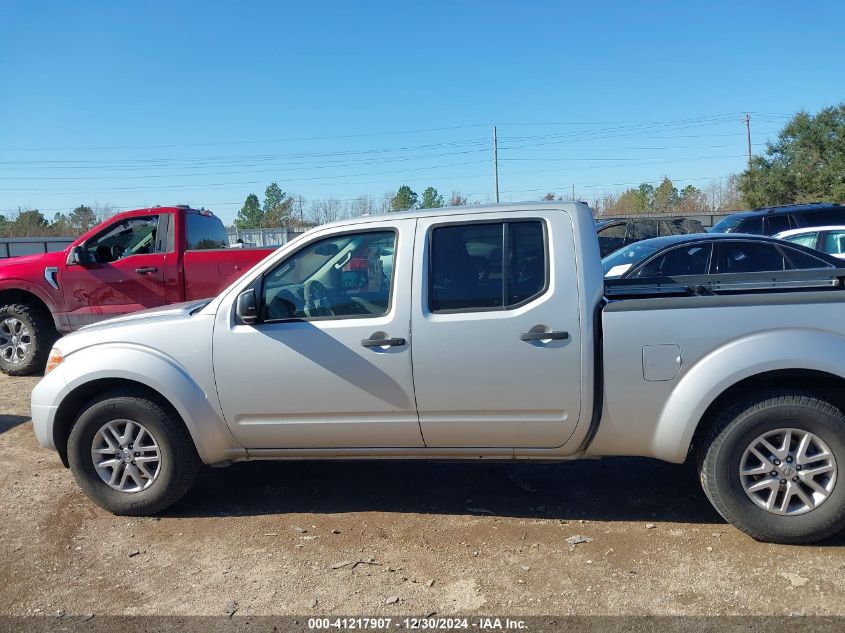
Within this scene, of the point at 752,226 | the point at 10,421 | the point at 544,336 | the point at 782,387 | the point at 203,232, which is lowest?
the point at 10,421

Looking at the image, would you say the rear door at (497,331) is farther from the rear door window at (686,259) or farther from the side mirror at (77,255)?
the side mirror at (77,255)

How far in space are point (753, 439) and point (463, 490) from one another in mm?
1904

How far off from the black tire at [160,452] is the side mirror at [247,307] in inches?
31.7

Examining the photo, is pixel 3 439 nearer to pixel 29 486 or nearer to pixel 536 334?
pixel 29 486

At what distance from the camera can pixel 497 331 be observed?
3.95m

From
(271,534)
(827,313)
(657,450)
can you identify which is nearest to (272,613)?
(271,534)

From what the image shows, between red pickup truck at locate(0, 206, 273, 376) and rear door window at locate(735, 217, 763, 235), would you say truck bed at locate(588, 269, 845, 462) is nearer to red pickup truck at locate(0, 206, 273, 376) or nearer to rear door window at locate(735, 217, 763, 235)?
red pickup truck at locate(0, 206, 273, 376)

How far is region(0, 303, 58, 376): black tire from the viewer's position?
8.80m

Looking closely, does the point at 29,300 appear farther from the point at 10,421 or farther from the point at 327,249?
the point at 327,249

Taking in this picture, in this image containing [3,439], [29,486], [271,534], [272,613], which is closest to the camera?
[272,613]

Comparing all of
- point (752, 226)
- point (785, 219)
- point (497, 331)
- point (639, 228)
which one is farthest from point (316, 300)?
point (639, 228)

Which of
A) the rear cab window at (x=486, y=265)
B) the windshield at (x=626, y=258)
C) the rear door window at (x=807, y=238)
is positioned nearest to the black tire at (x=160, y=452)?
the rear cab window at (x=486, y=265)

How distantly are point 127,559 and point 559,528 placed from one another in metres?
2.50

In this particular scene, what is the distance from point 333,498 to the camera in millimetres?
4777
